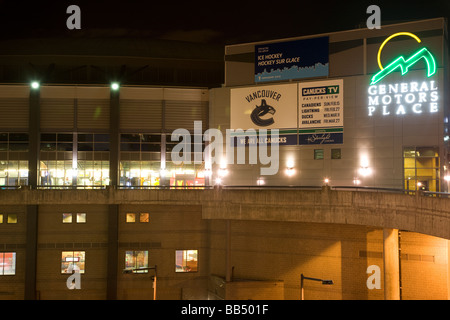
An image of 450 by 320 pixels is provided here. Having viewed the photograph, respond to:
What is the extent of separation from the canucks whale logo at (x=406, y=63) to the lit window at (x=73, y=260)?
22653 millimetres

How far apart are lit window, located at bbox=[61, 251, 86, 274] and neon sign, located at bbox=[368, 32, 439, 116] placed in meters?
21.6

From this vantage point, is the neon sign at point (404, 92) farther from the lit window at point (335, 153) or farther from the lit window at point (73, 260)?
the lit window at point (73, 260)

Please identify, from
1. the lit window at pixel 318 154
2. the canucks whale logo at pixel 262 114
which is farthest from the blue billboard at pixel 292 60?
the lit window at pixel 318 154

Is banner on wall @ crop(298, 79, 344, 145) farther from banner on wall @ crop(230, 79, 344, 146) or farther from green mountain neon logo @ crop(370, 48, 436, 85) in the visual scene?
green mountain neon logo @ crop(370, 48, 436, 85)

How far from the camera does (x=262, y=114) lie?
103 ft

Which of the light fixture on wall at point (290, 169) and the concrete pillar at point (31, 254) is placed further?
the light fixture on wall at point (290, 169)

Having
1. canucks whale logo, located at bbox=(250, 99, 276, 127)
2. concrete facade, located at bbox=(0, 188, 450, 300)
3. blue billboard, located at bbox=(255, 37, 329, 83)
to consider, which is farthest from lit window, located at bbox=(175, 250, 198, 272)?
blue billboard, located at bbox=(255, 37, 329, 83)

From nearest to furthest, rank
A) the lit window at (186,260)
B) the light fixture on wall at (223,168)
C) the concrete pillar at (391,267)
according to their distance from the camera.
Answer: the concrete pillar at (391,267)
the lit window at (186,260)
the light fixture on wall at (223,168)

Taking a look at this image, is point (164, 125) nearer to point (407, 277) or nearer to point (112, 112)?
point (112, 112)

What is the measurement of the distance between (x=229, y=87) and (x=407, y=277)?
17163mm

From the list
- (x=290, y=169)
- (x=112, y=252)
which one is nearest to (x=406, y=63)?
(x=290, y=169)

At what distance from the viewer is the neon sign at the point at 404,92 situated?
27.1 meters

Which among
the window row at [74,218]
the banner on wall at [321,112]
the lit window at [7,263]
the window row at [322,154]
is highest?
the banner on wall at [321,112]

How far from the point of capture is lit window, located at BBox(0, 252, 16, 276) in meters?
30.0
